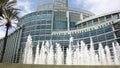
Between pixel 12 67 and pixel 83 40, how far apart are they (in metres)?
51.6

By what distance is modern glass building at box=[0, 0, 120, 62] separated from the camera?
53719 mm

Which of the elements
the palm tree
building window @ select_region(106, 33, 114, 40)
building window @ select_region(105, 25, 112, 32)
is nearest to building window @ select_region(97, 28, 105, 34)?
building window @ select_region(105, 25, 112, 32)

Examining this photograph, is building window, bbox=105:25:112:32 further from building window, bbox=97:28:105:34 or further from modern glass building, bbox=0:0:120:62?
building window, bbox=97:28:105:34

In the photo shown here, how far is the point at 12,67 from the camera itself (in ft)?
16.7

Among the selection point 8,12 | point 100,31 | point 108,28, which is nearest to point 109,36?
point 108,28

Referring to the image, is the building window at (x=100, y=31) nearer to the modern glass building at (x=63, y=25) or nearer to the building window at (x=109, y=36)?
the modern glass building at (x=63, y=25)

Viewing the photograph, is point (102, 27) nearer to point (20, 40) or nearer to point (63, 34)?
point (63, 34)

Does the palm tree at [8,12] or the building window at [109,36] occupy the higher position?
the building window at [109,36]

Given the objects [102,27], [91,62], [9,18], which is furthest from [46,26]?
[9,18]

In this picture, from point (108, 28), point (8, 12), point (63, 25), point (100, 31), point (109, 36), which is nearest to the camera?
point (8, 12)

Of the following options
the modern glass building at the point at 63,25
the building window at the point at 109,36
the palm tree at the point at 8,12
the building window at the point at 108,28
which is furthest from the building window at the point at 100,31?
the palm tree at the point at 8,12

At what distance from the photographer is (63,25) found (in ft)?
209

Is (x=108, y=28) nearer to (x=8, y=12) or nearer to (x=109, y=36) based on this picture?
(x=109, y=36)

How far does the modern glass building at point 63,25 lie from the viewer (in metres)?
53.7
